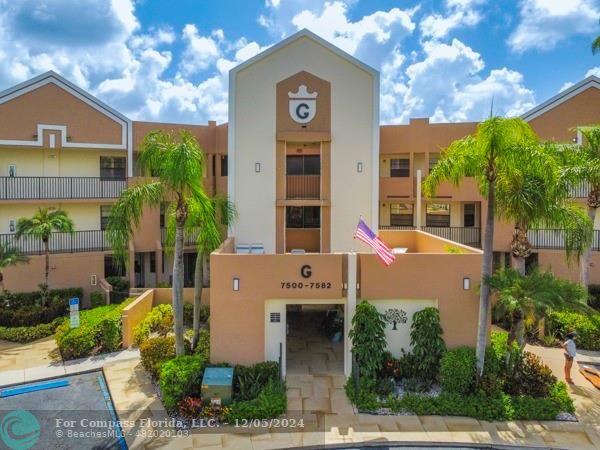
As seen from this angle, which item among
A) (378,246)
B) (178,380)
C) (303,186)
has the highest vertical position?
(303,186)

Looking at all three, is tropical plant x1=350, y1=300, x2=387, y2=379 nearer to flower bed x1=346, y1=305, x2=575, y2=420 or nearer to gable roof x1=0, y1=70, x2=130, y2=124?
flower bed x1=346, y1=305, x2=575, y2=420

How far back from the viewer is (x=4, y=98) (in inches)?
813

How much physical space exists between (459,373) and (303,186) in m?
9.84

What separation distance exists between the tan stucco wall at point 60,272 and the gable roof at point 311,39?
12309 millimetres

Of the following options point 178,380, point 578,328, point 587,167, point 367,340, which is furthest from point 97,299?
Result: point 587,167

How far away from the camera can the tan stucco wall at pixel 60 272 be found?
65.7 feet

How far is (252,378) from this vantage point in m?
12.3

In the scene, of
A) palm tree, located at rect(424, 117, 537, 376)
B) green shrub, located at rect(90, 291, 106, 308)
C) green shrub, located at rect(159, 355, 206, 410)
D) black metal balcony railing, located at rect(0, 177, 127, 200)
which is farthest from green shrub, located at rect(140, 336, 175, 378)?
black metal balcony railing, located at rect(0, 177, 127, 200)

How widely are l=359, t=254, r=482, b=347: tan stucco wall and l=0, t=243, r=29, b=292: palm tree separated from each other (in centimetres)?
1542

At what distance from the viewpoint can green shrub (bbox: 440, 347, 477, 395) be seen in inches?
469

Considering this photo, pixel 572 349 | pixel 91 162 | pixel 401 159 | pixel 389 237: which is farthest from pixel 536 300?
pixel 91 162

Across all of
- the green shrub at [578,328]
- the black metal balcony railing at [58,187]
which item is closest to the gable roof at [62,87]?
the black metal balcony railing at [58,187]

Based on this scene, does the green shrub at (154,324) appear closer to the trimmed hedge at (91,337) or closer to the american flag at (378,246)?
the trimmed hedge at (91,337)

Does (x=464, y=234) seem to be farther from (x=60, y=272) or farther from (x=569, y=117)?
(x=60, y=272)
